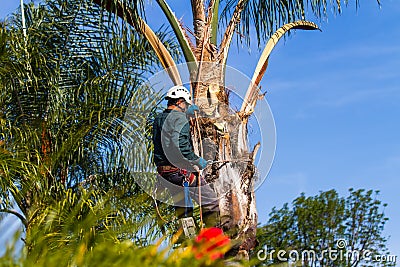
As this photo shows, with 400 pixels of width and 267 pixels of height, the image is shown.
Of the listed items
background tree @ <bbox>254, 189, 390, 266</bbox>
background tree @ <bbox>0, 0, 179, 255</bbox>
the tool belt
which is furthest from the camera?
background tree @ <bbox>254, 189, 390, 266</bbox>

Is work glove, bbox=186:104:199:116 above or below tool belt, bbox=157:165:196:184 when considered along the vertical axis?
above

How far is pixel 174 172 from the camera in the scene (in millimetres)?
6418

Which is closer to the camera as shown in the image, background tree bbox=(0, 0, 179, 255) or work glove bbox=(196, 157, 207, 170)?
work glove bbox=(196, 157, 207, 170)

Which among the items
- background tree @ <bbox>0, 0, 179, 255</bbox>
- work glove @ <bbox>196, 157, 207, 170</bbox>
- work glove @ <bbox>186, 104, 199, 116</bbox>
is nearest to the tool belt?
work glove @ <bbox>196, 157, 207, 170</bbox>

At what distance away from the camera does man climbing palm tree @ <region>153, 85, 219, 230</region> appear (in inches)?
245

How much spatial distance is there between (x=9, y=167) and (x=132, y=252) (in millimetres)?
6461

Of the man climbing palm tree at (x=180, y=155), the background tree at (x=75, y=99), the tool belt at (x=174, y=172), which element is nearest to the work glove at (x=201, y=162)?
the man climbing palm tree at (x=180, y=155)

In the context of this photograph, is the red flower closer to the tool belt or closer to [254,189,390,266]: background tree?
the tool belt

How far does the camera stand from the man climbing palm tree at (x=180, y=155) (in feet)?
20.4

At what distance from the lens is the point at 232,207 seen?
6.25m

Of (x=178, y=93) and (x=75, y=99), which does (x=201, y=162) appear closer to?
(x=178, y=93)

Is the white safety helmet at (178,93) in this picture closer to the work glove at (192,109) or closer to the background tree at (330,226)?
the work glove at (192,109)

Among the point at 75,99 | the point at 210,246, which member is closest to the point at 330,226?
the point at 75,99

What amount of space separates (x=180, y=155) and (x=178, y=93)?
0.65 meters
